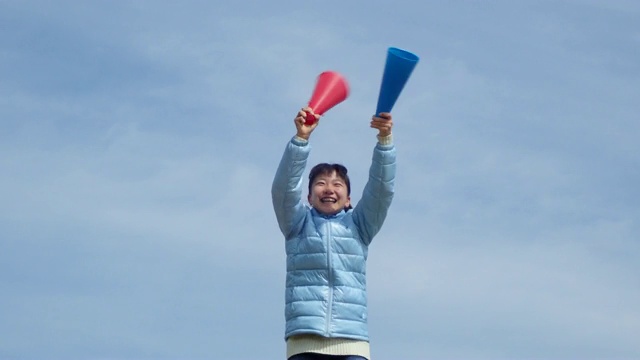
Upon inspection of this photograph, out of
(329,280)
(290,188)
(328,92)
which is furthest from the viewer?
(328,92)

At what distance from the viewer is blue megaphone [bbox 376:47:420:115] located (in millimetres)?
5402

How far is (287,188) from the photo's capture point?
217 inches

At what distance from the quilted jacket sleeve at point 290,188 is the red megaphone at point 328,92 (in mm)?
302

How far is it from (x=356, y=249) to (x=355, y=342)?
0.60 m

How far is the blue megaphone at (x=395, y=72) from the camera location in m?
5.40

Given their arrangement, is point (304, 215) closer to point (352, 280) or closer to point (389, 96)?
point (352, 280)

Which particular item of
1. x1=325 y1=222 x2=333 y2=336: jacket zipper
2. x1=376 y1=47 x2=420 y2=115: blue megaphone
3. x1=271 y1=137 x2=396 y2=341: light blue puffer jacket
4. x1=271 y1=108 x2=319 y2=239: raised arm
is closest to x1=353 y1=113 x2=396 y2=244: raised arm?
x1=271 y1=137 x2=396 y2=341: light blue puffer jacket

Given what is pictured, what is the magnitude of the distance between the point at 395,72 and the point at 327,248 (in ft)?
3.92

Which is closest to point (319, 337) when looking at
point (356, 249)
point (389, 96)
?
point (356, 249)

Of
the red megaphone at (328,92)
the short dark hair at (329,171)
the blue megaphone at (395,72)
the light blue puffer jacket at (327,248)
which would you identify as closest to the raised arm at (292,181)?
the light blue puffer jacket at (327,248)

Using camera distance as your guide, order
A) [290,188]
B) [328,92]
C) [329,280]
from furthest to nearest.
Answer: [328,92] → [290,188] → [329,280]

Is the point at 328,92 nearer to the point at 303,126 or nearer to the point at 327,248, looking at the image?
the point at 303,126

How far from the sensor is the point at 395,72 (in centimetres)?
544

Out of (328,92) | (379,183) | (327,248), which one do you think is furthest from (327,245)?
(328,92)
